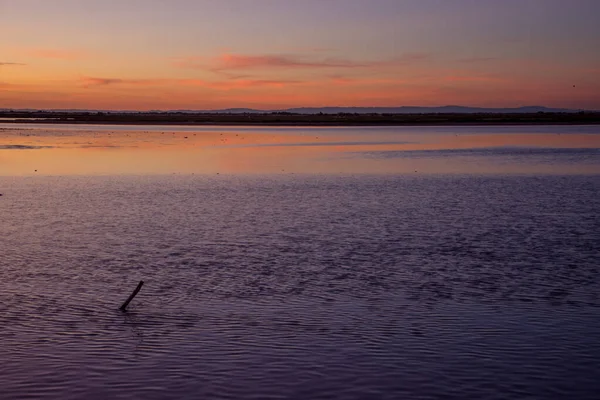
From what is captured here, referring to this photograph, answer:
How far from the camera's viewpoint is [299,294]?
45.1 feet

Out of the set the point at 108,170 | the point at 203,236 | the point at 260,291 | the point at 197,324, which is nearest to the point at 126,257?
the point at 203,236

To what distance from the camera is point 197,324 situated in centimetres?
1173

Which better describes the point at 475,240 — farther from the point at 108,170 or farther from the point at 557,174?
the point at 108,170

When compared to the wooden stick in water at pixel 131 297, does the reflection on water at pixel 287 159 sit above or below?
below

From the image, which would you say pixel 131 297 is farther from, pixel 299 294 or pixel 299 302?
pixel 299 294

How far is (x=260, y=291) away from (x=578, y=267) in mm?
7501

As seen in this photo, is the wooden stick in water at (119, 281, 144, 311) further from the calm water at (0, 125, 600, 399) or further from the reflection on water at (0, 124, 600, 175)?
the reflection on water at (0, 124, 600, 175)

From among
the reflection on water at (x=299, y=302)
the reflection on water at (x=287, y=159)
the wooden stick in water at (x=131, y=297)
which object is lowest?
the reflection on water at (x=287, y=159)

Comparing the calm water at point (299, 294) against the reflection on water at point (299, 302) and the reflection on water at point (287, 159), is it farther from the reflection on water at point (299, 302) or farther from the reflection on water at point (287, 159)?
the reflection on water at point (287, 159)

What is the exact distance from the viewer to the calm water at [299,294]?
9367 mm

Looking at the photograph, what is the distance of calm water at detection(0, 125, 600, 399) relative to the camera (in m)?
9.37

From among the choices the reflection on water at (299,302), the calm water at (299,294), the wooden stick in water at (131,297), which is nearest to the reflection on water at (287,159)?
the calm water at (299,294)

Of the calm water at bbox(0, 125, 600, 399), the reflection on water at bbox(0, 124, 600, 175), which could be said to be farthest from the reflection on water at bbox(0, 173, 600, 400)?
the reflection on water at bbox(0, 124, 600, 175)

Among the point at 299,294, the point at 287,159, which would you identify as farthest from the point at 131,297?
the point at 287,159
